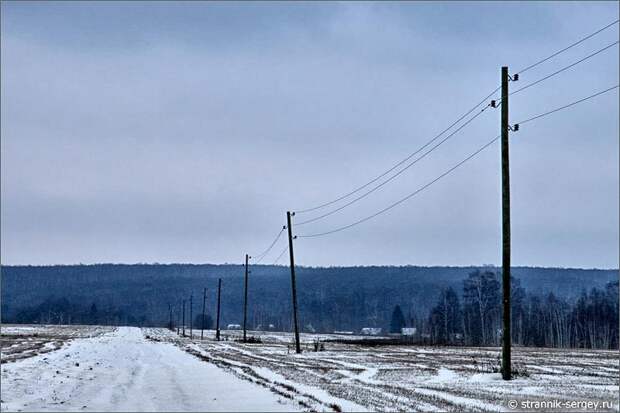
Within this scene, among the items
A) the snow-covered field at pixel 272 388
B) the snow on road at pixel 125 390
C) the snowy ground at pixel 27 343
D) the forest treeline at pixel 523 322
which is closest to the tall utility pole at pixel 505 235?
the snow-covered field at pixel 272 388

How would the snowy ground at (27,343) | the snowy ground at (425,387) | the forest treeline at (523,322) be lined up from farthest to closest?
the forest treeline at (523,322)
the snowy ground at (27,343)
the snowy ground at (425,387)

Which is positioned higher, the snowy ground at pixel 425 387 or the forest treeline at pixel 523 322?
the snowy ground at pixel 425 387

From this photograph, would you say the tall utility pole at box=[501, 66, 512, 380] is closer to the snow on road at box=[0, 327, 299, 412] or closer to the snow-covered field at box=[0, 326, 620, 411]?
the snow-covered field at box=[0, 326, 620, 411]

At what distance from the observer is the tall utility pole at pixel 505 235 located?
1219 inches

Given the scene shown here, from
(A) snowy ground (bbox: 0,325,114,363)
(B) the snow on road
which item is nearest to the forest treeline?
(A) snowy ground (bbox: 0,325,114,363)

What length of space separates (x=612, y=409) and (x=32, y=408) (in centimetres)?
1442

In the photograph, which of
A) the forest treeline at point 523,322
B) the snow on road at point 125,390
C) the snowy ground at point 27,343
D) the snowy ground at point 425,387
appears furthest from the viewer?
the forest treeline at point 523,322

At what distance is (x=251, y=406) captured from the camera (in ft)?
65.0

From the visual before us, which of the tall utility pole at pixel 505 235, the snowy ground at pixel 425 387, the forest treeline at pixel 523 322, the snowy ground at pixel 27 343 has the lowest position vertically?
the forest treeline at pixel 523 322

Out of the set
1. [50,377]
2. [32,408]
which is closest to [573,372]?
[50,377]

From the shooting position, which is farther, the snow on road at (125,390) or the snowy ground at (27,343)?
the snowy ground at (27,343)

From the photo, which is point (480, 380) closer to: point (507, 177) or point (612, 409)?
point (507, 177)

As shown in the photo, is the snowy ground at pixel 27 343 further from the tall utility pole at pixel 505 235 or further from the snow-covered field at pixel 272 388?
the tall utility pole at pixel 505 235

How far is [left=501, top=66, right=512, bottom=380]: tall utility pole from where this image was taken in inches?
1219
